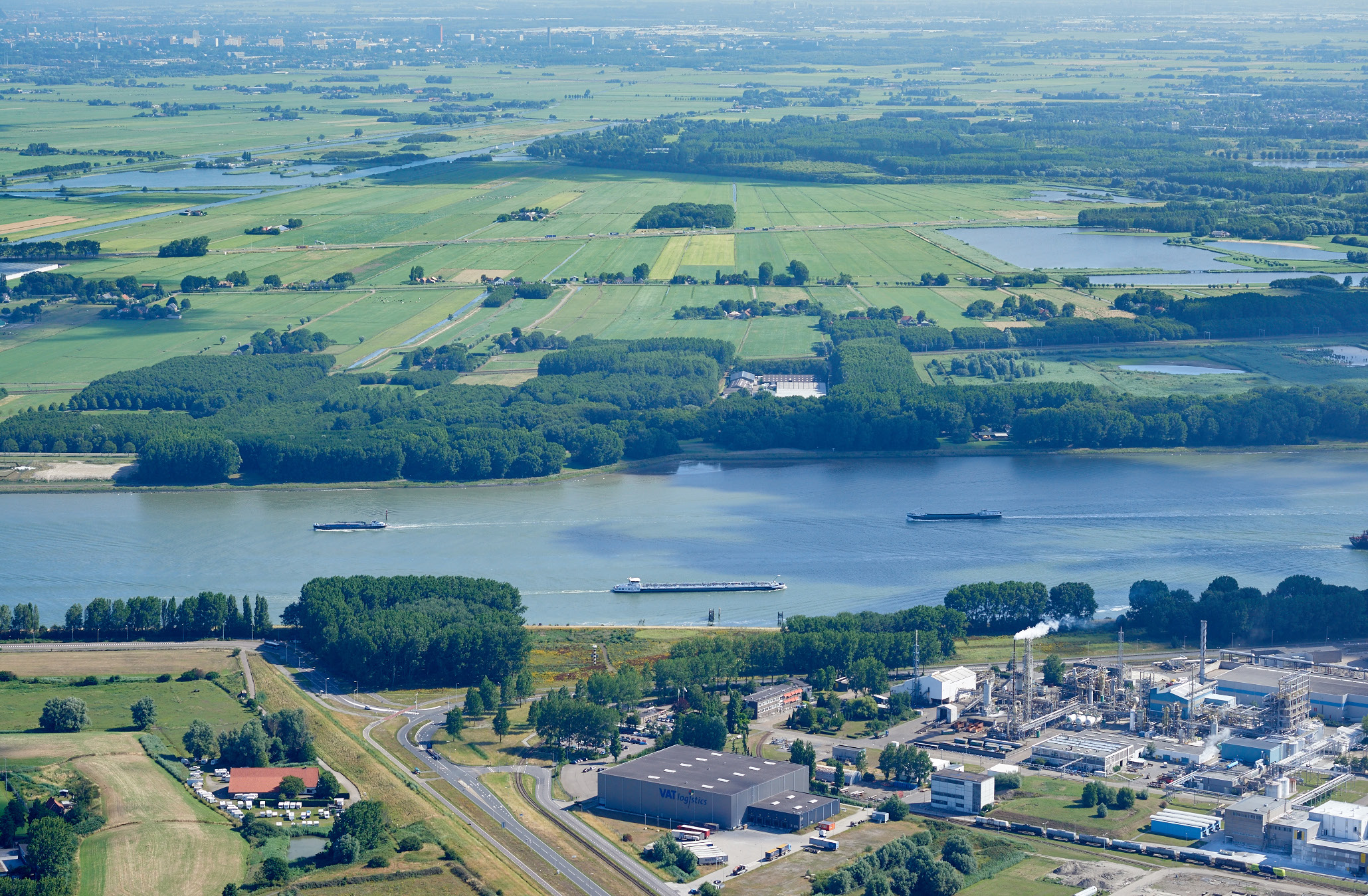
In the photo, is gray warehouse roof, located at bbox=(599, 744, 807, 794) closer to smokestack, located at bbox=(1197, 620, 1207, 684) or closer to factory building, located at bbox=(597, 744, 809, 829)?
factory building, located at bbox=(597, 744, 809, 829)

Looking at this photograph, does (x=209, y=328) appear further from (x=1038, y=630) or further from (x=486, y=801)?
(x=486, y=801)

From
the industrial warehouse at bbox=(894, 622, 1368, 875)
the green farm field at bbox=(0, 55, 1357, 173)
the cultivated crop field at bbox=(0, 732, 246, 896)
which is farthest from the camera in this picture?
the green farm field at bbox=(0, 55, 1357, 173)

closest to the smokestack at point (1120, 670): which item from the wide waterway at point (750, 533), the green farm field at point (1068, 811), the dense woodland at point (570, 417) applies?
the wide waterway at point (750, 533)

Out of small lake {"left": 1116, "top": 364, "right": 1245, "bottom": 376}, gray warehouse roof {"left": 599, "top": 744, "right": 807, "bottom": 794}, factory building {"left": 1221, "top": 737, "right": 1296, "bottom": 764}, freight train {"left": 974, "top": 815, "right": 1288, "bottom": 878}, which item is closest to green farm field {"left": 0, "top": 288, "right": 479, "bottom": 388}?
small lake {"left": 1116, "top": 364, "right": 1245, "bottom": 376}

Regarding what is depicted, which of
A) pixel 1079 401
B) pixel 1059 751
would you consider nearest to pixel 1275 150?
pixel 1079 401

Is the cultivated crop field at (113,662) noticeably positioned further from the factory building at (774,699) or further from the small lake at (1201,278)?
the small lake at (1201,278)

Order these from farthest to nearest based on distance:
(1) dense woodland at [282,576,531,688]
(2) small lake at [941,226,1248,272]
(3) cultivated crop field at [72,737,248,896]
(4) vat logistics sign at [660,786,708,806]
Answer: (2) small lake at [941,226,1248,272], (1) dense woodland at [282,576,531,688], (4) vat logistics sign at [660,786,708,806], (3) cultivated crop field at [72,737,248,896]
